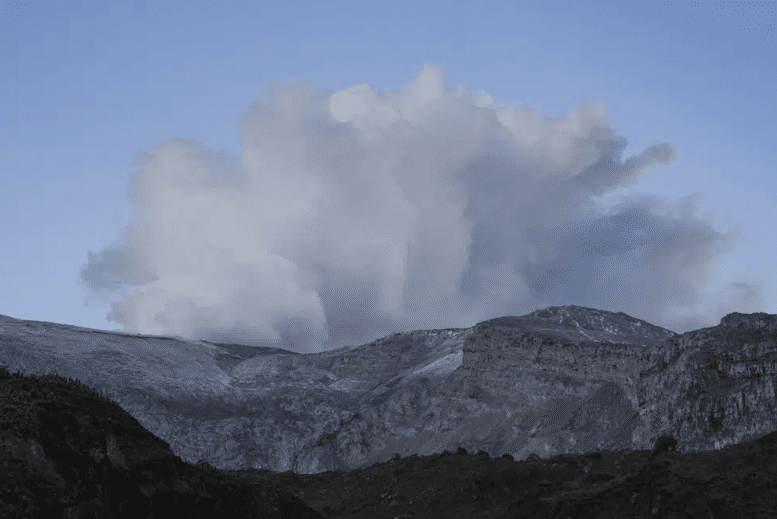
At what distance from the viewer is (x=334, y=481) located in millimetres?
40594

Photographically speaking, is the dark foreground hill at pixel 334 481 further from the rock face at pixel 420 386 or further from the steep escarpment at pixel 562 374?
the steep escarpment at pixel 562 374

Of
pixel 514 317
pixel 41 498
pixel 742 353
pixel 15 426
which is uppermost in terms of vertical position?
pixel 514 317

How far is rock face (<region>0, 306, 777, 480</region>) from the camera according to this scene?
93688mm

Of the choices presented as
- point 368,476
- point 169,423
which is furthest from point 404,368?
point 368,476

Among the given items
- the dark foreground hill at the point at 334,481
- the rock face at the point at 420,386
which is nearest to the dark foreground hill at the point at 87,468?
the dark foreground hill at the point at 334,481

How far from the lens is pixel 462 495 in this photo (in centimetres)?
3312

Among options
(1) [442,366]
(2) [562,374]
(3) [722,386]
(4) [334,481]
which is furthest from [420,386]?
(4) [334,481]

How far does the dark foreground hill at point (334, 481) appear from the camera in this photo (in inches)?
829

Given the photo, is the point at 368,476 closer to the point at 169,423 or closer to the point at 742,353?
the point at 742,353

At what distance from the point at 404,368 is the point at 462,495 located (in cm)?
15134

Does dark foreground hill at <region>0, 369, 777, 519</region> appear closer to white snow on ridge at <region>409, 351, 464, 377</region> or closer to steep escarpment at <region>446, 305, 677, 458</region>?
steep escarpment at <region>446, 305, 677, 458</region>

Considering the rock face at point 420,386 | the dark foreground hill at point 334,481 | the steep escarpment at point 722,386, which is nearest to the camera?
the dark foreground hill at point 334,481

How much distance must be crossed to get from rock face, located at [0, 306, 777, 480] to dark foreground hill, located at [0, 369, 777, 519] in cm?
5184

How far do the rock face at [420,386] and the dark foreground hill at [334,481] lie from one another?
170 feet
